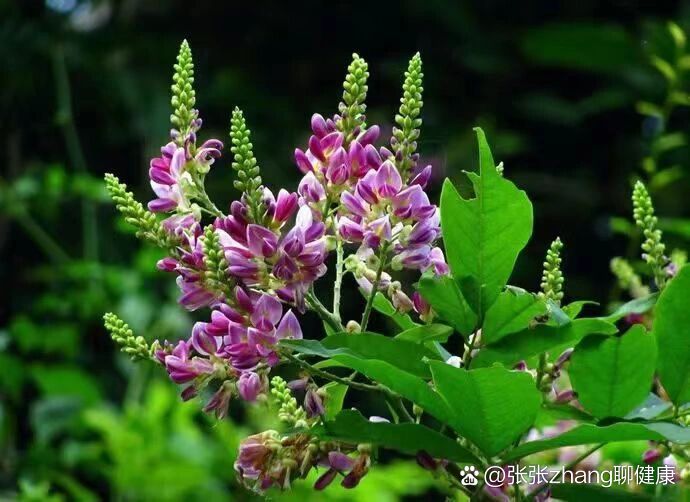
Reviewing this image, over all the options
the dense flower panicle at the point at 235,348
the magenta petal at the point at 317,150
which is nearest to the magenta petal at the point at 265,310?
the dense flower panicle at the point at 235,348

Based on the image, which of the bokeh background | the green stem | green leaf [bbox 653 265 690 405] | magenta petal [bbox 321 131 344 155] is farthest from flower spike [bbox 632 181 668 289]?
the green stem

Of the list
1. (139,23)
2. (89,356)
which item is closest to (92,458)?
(89,356)

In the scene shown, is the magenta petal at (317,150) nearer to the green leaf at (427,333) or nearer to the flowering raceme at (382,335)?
the flowering raceme at (382,335)

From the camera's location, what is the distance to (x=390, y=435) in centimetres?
62

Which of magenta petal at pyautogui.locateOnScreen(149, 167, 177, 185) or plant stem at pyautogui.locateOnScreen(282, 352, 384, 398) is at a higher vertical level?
magenta petal at pyautogui.locateOnScreen(149, 167, 177, 185)

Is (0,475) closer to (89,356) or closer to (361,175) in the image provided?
(89,356)

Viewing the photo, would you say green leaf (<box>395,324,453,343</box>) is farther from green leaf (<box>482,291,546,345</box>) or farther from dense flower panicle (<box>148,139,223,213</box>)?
dense flower panicle (<box>148,139,223,213</box>)

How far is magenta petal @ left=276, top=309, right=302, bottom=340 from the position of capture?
2.07 feet

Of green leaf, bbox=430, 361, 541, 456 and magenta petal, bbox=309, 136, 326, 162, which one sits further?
magenta petal, bbox=309, 136, 326, 162

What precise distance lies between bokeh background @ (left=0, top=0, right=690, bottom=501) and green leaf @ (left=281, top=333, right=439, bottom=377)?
154 cm

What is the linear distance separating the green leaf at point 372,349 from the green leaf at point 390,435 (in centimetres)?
3

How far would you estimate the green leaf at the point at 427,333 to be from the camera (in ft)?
2.13

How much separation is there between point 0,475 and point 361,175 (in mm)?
1782

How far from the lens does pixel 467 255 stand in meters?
0.63
